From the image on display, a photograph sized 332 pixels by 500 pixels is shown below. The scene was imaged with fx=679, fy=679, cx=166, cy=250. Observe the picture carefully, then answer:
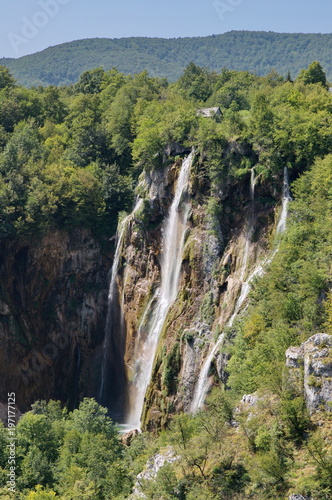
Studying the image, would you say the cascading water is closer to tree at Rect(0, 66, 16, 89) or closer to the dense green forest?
the dense green forest

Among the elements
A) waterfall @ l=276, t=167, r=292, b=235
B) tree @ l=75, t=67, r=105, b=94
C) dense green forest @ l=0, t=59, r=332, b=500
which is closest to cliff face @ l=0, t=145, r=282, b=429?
waterfall @ l=276, t=167, r=292, b=235

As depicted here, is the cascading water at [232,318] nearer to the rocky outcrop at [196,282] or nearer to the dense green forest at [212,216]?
the rocky outcrop at [196,282]

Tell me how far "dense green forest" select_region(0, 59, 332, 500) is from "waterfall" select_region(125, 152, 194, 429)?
2744 mm

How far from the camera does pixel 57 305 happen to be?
5603 cm

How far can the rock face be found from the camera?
25.5 m

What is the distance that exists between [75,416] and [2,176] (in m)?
25.5

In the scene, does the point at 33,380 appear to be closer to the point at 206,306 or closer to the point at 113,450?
the point at 206,306

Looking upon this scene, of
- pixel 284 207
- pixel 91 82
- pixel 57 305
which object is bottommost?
pixel 57 305

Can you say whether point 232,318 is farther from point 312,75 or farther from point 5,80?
point 5,80

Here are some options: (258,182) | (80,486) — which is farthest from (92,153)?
(80,486)

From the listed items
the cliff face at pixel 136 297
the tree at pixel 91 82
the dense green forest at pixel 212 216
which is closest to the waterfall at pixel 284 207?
the cliff face at pixel 136 297

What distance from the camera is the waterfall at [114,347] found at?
52231mm

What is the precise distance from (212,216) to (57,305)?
17.5m

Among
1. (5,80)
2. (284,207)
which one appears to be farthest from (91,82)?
(284,207)
